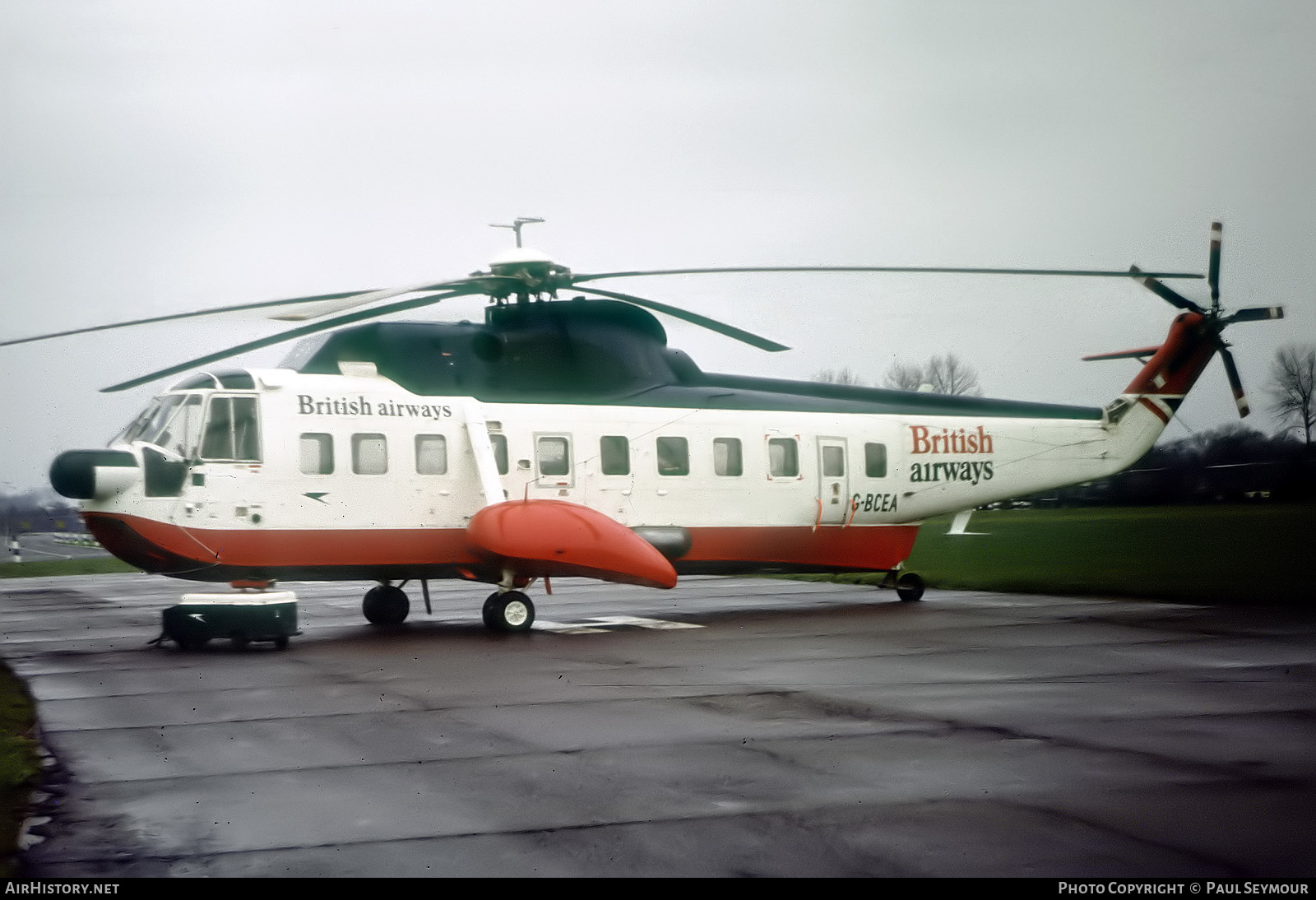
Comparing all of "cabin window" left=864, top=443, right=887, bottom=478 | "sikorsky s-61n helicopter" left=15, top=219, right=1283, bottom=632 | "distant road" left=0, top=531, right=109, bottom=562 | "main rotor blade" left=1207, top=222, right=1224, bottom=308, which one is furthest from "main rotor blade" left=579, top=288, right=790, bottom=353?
"distant road" left=0, top=531, right=109, bottom=562

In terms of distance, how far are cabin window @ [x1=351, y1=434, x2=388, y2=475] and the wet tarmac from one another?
2133mm

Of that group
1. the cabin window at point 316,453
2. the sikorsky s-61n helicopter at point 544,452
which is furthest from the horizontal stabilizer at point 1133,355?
the cabin window at point 316,453

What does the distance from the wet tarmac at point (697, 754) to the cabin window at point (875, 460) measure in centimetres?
455

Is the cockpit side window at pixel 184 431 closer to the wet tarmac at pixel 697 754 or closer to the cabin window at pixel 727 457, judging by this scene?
the wet tarmac at pixel 697 754

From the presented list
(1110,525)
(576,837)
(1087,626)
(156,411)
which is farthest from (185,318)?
(1110,525)

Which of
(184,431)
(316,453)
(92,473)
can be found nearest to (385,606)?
(316,453)

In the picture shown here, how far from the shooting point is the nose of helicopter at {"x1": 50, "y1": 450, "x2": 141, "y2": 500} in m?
13.1

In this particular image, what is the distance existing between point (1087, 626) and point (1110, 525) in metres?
5.50

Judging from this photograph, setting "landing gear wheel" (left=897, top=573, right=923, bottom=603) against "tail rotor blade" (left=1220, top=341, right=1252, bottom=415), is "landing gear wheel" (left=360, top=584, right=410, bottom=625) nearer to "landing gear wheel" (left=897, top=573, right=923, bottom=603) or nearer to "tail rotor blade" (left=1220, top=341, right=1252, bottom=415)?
"landing gear wheel" (left=897, top=573, right=923, bottom=603)

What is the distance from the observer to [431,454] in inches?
595

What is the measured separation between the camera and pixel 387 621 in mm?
16047

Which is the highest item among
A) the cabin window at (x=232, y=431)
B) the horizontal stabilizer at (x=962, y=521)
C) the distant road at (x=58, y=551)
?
the cabin window at (x=232, y=431)

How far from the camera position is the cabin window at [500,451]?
50.8ft

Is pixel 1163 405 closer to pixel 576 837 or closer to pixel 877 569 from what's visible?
pixel 877 569
